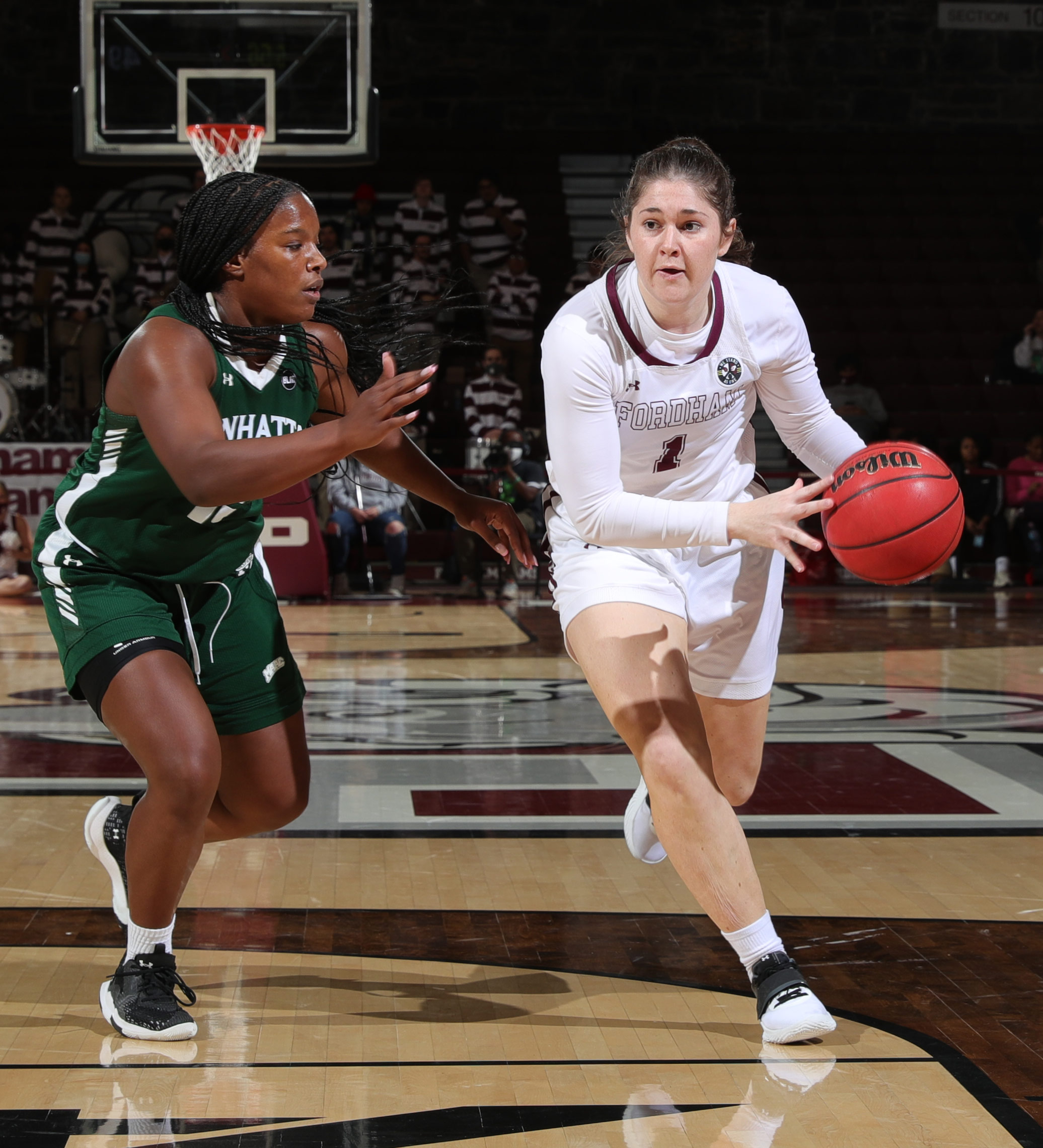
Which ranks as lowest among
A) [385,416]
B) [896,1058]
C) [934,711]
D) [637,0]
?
[934,711]

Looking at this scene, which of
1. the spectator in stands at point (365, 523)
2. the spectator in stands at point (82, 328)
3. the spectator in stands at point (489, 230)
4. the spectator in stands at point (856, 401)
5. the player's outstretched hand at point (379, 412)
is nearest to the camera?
the player's outstretched hand at point (379, 412)

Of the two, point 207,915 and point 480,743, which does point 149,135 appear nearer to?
point 480,743

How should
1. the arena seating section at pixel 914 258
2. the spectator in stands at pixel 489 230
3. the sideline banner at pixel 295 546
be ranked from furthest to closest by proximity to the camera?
1. the spectator in stands at pixel 489 230
2. the arena seating section at pixel 914 258
3. the sideline banner at pixel 295 546

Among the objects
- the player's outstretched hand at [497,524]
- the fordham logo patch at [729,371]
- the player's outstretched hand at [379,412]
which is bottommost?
the player's outstretched hand at [497,524]

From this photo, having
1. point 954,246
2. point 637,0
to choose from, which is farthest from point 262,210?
point 637,0

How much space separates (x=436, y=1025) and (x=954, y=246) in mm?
15916

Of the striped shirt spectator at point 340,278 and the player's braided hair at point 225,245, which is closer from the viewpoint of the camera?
the player's braided hair at point 225,245

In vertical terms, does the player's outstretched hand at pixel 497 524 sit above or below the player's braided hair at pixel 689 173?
below

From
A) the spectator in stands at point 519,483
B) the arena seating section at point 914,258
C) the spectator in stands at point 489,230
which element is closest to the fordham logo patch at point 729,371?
the spectator in stands at point 519,483

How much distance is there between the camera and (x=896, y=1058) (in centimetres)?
264

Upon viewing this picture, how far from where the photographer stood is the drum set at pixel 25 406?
12906mm

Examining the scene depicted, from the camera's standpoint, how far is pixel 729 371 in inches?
A: 120

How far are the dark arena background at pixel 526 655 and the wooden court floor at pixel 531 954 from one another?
14 millimetres

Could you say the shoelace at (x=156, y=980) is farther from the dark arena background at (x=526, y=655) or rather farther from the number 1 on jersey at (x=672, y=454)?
the number 1 on jersey at (x=672, y=454)
